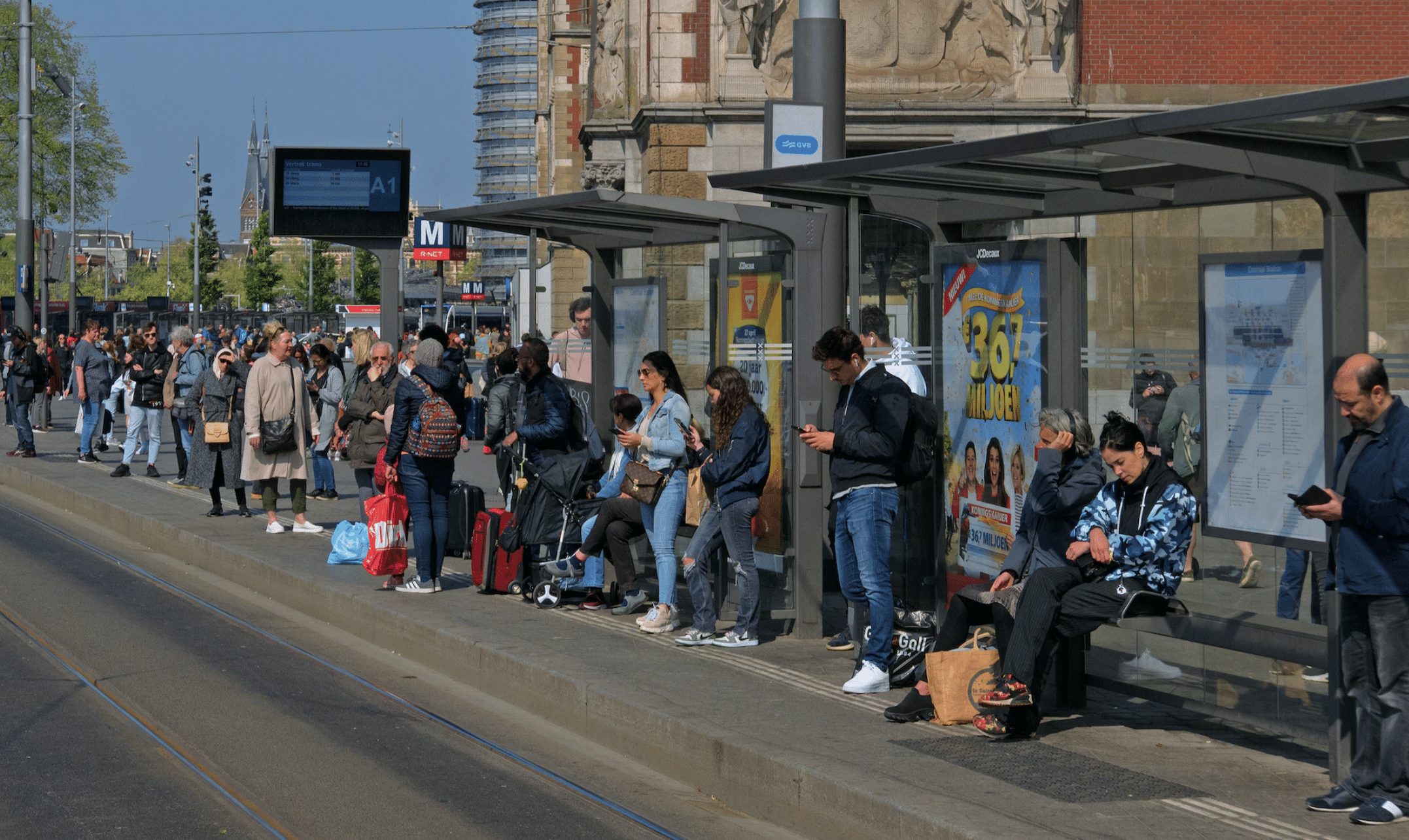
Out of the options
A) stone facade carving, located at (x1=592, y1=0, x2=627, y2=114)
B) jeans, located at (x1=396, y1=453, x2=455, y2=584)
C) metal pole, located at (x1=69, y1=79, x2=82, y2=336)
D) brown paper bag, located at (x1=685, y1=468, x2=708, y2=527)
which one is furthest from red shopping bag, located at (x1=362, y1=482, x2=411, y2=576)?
metal pole, located at (x1=69, y1=79, x2=82, y2=336)

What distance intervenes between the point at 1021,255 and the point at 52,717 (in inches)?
208

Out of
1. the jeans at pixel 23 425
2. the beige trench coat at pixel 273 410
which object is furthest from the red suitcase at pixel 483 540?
the jeans at pixel 23 425

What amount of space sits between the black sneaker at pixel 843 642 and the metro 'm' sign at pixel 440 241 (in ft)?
49.3

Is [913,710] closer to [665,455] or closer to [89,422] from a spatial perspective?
[665,455]

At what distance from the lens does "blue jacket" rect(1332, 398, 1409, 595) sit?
18.7 feet

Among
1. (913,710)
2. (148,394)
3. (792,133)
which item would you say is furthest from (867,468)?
(148,394)

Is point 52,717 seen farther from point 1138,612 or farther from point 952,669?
point 1138,612

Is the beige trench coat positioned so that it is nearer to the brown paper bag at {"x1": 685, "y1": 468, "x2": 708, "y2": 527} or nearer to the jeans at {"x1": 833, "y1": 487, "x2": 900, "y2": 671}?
the brown paper bag at {"x1": 685, "y1": 468, "x2": 708, "y2": 527}

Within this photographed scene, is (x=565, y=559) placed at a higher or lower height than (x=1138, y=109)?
lower

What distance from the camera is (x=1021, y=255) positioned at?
8.10 meters

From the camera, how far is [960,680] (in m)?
7.41

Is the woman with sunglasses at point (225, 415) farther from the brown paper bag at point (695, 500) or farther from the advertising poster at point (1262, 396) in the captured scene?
the advertising poster at point (1262, 396)

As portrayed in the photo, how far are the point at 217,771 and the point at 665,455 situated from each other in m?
3.71

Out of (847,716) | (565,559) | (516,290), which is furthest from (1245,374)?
(516,290)
